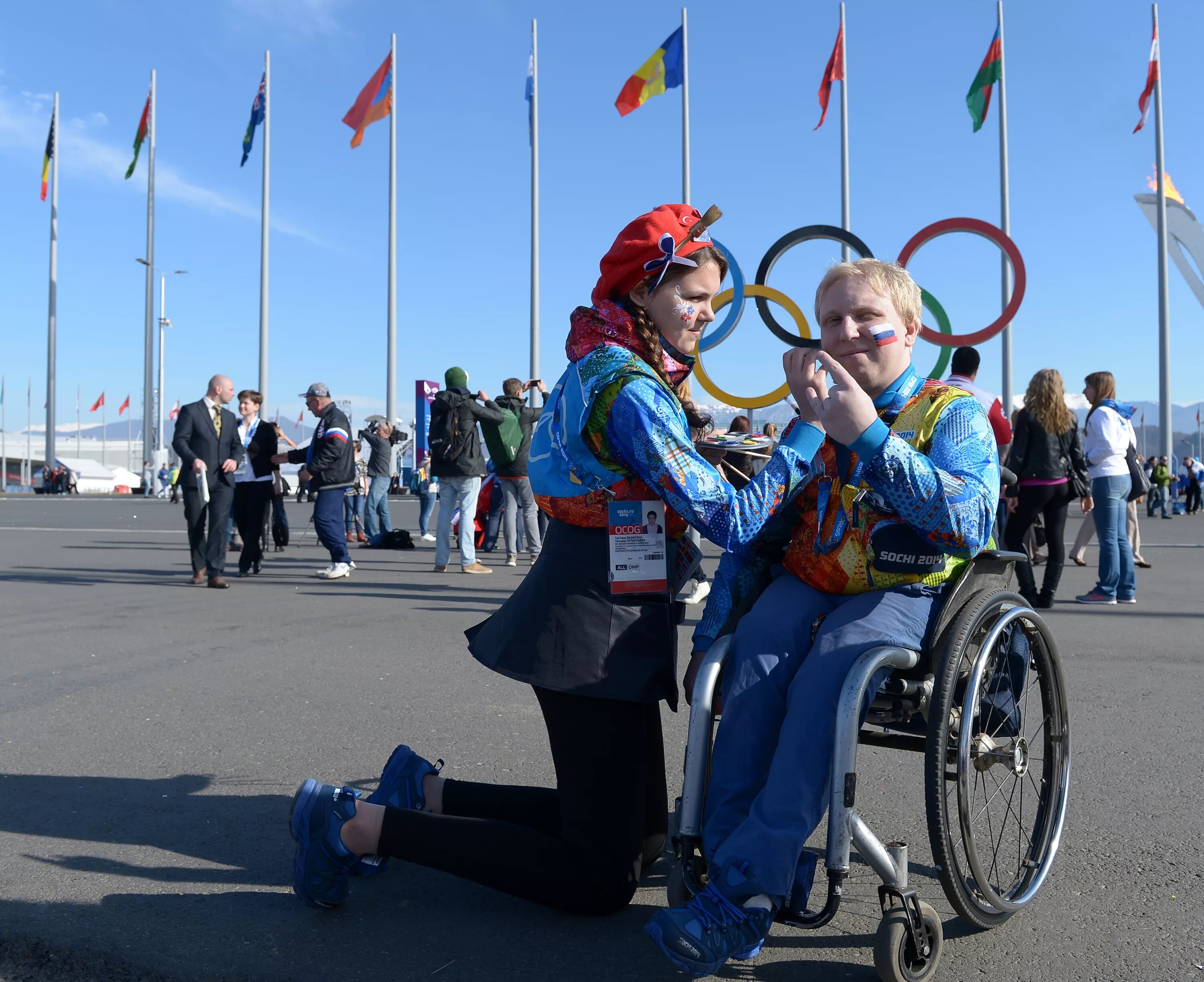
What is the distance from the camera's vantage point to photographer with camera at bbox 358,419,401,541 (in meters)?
14.6

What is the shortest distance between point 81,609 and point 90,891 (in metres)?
6.07

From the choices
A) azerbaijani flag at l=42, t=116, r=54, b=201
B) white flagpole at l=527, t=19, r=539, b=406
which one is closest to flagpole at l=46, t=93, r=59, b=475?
azerbaijani flag at l=42, t=116, r=54, b=201

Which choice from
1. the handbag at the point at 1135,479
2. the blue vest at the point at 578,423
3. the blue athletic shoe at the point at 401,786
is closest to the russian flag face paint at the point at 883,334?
the blue vest at the point at 578,423

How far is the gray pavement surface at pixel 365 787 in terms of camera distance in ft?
7.92

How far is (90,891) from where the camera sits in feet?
9.13

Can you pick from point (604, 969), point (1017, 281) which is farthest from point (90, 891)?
point (1017, 281)

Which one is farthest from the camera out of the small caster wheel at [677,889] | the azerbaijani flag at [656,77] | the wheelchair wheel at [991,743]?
the azerbaijani flag at [656,77]

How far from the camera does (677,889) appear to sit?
2.37 m

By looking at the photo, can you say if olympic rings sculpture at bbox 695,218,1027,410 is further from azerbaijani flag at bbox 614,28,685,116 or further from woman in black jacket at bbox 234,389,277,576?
azerbaijani flag at bbox 614,28,685,116

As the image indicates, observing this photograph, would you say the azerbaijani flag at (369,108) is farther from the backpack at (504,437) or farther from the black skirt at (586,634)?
the black skirt at (586,634)

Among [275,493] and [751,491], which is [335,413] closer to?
[275,493]

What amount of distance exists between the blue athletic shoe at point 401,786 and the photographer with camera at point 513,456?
7.57 metres

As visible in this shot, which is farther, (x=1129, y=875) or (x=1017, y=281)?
(x=1017, y=281)

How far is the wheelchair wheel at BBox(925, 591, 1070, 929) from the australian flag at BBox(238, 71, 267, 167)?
33532mm
